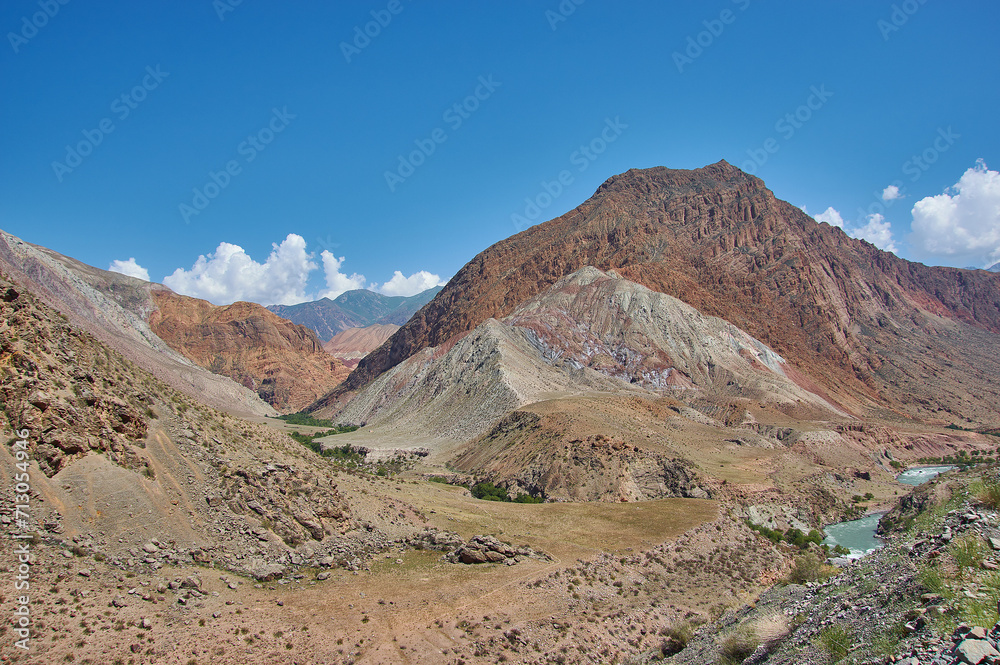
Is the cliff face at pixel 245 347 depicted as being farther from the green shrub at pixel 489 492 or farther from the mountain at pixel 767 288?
the green shrub at pixel 489 492

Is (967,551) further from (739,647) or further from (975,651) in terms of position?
(739,647)

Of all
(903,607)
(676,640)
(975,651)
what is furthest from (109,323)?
(975,651)

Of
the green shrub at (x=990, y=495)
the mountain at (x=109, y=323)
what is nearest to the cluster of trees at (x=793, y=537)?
the green shrub at (x=990, y=495)

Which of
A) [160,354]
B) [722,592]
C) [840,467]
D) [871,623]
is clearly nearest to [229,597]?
[871,623]

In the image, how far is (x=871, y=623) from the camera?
8703mm

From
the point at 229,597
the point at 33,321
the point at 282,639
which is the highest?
the point at 33,321

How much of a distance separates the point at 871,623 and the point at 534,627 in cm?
1430

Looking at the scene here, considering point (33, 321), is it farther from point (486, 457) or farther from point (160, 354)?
point (160, 354)
